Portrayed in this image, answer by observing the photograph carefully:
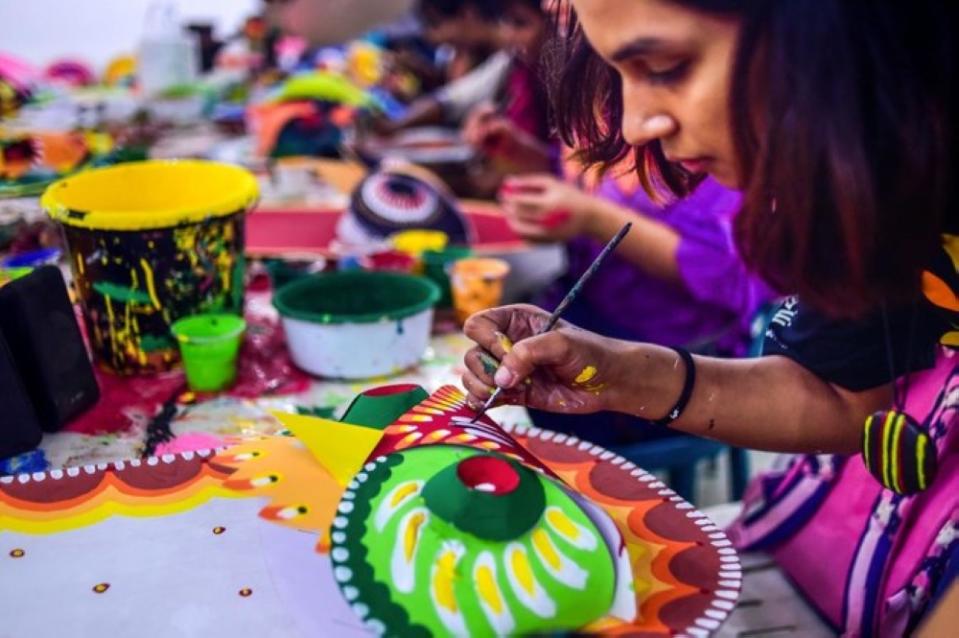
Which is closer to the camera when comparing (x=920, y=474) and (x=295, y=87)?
(x=920, y=474)

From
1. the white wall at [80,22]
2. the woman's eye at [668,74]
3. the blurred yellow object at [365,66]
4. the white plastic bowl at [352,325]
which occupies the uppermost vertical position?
the woman's eye at [668,74]

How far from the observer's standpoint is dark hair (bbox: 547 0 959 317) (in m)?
0.61

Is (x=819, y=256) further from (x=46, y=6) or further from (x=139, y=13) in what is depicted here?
(x=46, y=6)

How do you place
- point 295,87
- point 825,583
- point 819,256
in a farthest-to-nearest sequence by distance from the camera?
point 295,87 → point 825,583 → point 819,256

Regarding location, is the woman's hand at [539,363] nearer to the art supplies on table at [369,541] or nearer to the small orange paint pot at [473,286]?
the art supplies on table at [369,541]

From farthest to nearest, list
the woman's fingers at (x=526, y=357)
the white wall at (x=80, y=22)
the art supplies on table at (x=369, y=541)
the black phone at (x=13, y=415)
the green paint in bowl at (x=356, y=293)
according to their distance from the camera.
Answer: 1. the white wall at (x=80, y=22)
2. the green paint in bowl at (x=356, y=293)
3. the black phone at (x=13, y=415)
4. the woman's fingers at (x=526, y=357)
5. the art supplies on table at (x=369, y=541)

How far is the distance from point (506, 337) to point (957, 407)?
0.45 m

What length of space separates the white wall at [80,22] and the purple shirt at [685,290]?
19.4 ft

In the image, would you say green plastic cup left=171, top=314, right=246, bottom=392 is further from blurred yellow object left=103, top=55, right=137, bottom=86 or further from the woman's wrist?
blurred yellow object left=103, top=55, right=137, bottom=86

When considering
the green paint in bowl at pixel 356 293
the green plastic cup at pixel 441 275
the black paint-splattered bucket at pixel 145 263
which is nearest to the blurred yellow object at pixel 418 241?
the green plastic cup at pixel 441 275

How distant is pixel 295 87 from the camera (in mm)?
2846

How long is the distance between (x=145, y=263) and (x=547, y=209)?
32.3 inches

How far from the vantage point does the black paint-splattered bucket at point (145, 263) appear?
1.19m

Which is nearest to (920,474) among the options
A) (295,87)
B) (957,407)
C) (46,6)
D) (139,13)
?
(957,407)
